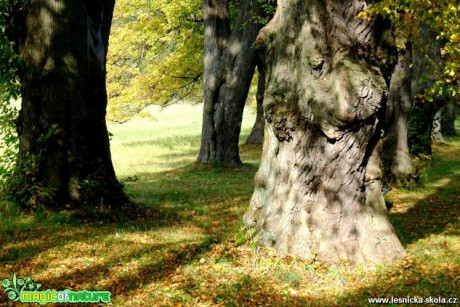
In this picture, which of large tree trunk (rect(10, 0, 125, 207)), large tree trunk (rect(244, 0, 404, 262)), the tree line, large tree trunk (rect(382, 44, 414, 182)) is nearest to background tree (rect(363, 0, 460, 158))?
the tree line

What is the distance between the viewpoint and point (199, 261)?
23.3ft

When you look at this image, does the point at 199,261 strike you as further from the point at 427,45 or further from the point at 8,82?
the point at 427,45

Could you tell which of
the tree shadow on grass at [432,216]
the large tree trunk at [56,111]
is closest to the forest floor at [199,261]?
the tree shadow on grass at [432,216]

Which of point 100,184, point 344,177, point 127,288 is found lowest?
point 127,288

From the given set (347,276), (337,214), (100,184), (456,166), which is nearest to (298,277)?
(347,276)

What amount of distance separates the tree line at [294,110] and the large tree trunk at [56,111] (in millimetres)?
18

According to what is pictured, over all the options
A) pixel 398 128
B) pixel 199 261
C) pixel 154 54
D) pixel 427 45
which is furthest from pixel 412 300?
pixel 154 54

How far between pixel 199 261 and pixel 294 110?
2.46m

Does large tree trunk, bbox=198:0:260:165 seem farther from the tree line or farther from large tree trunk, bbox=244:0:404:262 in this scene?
large tree trunk, bbox=244:0:404:262

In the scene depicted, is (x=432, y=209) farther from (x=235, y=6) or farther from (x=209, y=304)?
(x=235, y=6)

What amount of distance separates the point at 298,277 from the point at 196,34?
1981cm

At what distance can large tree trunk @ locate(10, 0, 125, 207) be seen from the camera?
8938 mm

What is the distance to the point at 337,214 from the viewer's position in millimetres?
7008

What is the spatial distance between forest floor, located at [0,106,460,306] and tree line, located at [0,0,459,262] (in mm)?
376
